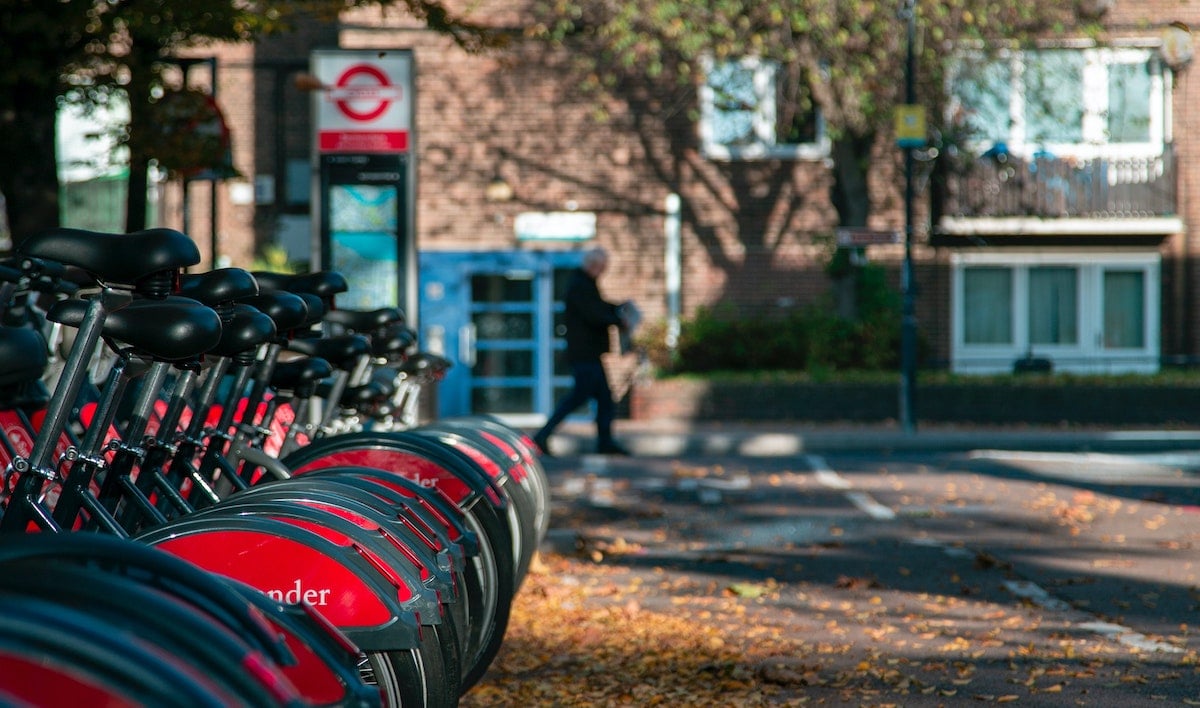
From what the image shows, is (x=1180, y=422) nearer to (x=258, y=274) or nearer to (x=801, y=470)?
(x=801, y=470)

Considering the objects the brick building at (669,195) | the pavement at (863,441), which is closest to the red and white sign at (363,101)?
the pavement at (863,441)

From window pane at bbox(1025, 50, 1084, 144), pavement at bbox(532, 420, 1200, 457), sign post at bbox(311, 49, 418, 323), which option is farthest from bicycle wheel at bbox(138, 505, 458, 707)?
window pane at bbox(1025, 50, 1084, 144)

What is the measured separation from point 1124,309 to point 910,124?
27.4 ft

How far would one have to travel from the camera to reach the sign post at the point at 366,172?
35.8 ft

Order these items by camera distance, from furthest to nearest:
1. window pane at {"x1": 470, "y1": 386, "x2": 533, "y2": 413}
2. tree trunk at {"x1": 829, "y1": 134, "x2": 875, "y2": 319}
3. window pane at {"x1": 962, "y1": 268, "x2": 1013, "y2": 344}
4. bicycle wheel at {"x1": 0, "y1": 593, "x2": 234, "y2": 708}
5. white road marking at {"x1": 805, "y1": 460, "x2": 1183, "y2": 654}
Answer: window pane at {"x1": 962, "y1": 268, "x2": 1013, "y2": 344} < window pane at {"x1": 470, "y1": 386, "x2": 533, "y2": 413} < tree trunk at {"x1": 829, "y1": 134, "x2": 875, "y2": 319} < white road marking at {"x1": 805, "y1": 460, "x2": 1183, "y2": 654} < bicycle wheel at {"x1": 0, "y1": 593, "x2": 234, "y2": 708}

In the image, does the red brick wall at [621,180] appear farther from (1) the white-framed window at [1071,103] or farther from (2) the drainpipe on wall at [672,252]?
(1) the white-framed window at [1071,103]

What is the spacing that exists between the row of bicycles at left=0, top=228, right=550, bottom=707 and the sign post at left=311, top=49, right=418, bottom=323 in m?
5.40

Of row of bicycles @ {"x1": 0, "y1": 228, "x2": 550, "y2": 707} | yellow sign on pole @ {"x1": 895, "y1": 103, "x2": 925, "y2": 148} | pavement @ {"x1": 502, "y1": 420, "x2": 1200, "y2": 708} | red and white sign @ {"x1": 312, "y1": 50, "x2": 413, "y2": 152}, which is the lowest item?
pavement @ {"x1": 502, "y1": 420, "x2": 1200, "y2": 708}

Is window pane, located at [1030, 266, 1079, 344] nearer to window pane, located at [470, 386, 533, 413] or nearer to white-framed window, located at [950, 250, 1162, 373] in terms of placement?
white-framed window, located at [950, 250, 1162, 373]

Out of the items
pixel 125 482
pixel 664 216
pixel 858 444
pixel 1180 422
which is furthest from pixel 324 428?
pixel 664 216

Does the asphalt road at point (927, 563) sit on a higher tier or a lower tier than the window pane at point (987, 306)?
lower

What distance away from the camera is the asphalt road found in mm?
5453

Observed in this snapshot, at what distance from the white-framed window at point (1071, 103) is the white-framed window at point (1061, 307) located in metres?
1.75

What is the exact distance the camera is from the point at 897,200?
73.6 feet
